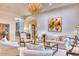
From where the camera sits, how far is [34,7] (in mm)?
1804

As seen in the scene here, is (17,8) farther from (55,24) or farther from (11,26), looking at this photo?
(55,24)

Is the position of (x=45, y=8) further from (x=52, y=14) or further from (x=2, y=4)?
(x=2, y=4)

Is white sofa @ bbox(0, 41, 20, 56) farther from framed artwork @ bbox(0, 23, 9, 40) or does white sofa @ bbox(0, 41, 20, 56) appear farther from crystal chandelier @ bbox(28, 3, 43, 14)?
crystal chandelier @ bbox(28, 3, 43, 14)

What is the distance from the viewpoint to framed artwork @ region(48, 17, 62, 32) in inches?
71.0

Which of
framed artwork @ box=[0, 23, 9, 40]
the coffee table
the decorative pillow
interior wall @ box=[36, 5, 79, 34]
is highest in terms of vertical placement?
interior wall @ box=[36, 5, 79, 34]

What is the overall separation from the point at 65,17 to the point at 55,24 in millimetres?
183

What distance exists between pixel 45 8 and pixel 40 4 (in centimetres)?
10

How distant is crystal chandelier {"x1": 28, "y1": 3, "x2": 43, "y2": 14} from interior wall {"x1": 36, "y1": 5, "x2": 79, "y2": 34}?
0.08m

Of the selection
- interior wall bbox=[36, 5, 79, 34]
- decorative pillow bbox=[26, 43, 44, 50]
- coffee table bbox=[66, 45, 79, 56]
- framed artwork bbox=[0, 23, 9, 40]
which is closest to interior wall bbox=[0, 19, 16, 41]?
framed artwork bbox=[0, 23, 9, 40]

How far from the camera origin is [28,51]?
181 cm

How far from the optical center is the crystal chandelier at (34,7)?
5.92 feet

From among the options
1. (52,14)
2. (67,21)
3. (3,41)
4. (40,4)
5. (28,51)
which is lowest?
(28,51)

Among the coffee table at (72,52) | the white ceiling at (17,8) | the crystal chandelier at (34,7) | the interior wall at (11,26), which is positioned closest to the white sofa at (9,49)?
the interior wall at (11,26)

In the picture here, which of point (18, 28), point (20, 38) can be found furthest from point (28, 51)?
point (18, 28)
